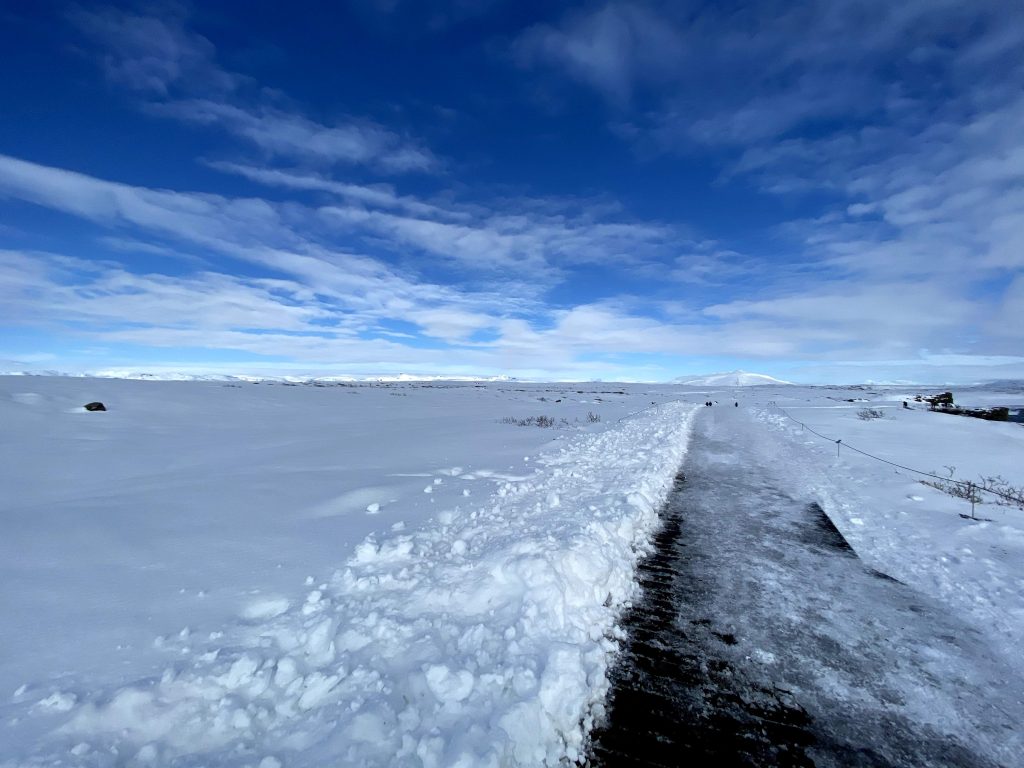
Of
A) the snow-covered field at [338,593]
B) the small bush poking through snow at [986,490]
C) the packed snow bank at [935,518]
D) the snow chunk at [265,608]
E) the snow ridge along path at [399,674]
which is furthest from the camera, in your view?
the small bush poking through snow at [986,490]

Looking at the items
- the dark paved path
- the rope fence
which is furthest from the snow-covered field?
the rope fence

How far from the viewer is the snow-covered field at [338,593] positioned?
2.82 meters

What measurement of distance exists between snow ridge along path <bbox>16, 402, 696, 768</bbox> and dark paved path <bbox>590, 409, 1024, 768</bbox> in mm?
371

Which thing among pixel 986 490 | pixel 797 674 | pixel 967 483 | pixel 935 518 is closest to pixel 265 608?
pixel 797 674

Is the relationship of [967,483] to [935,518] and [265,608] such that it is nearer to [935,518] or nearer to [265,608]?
[935,518]

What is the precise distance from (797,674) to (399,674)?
3082mm

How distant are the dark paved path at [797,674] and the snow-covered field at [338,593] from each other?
33 centimetres

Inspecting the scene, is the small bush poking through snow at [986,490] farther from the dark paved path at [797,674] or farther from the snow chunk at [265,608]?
the snow chunk at [265,608]

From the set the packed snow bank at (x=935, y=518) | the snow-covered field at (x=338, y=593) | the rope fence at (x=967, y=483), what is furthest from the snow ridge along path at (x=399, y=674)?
the rope fence at (x=967, y=483)

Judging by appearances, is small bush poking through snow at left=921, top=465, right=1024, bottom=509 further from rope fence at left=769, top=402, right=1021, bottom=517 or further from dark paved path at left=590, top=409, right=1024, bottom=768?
dark paved path at left=590, top=409, right=1024, bottom=768

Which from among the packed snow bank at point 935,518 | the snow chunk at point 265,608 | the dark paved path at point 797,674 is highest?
the packed snow bank at point 935,518

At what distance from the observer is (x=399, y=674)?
3.31 metres

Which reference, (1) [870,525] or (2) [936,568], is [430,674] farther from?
(1) [870,525]

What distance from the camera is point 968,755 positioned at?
2.78 m
